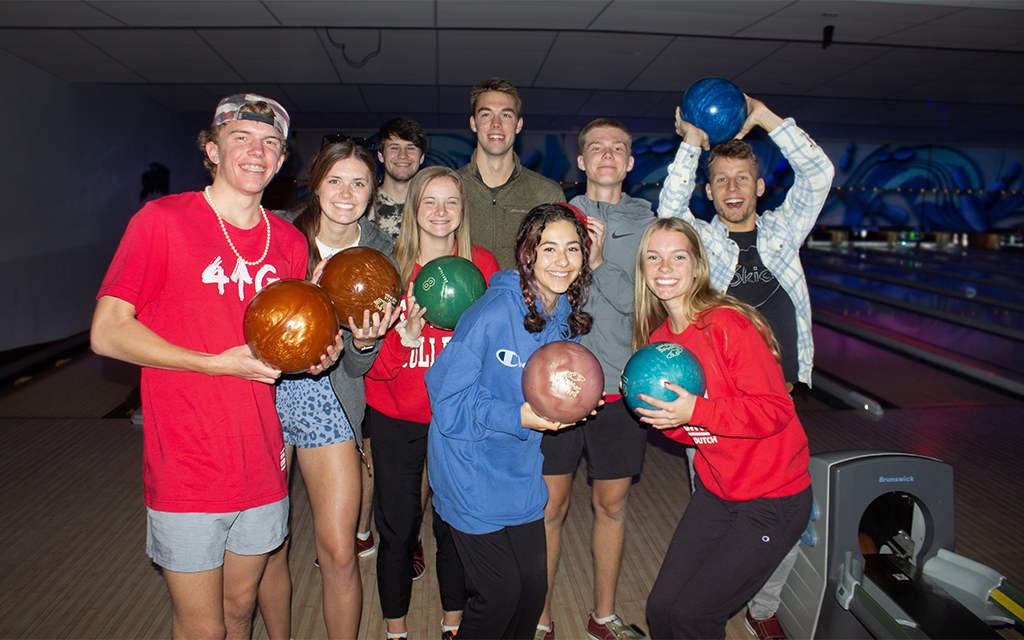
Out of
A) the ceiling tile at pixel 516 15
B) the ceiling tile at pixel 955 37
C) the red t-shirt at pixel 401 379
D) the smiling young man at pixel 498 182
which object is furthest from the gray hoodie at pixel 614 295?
the ceiling tile at pixel 955 37

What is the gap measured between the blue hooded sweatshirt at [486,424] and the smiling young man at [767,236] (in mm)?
677

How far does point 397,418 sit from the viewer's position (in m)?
1.55

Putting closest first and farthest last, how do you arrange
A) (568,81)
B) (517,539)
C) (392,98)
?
1. (517,539)
2. (568,81)
3. (392,98)

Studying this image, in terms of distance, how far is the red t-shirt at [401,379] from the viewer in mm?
1521

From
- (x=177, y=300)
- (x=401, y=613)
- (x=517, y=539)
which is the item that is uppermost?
(x=177, y=300)

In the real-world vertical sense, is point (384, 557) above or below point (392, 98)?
below

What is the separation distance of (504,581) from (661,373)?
1.87 ft

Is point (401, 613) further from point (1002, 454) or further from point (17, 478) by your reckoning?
point (1002, 454)

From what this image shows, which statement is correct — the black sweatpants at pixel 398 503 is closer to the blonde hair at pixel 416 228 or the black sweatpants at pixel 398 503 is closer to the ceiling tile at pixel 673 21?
the blonde hair at pixel 416 228

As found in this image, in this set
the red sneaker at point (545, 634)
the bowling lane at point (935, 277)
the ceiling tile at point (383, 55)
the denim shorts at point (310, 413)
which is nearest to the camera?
the denim shorts at point (310, 413)

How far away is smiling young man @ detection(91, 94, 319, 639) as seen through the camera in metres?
1.04

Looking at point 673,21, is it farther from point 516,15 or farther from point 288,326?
point 288,326

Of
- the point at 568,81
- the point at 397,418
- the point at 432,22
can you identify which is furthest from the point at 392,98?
the point at 397,418

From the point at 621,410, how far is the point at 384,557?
30.1 inches
